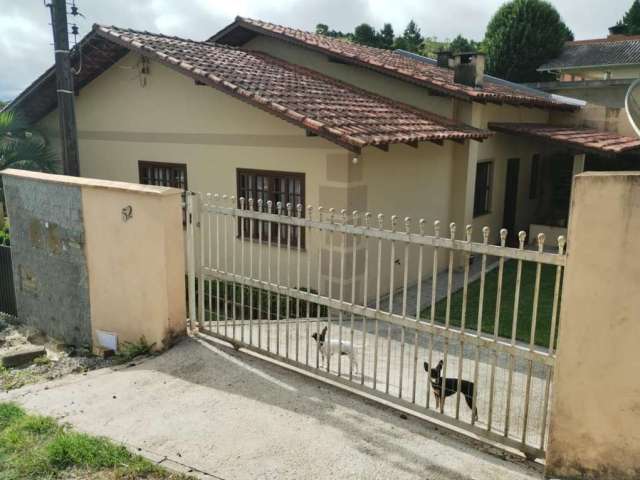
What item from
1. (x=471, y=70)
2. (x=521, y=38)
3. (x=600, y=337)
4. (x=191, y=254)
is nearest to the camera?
(x=600, y=337)

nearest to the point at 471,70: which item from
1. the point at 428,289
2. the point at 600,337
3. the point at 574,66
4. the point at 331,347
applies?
the point at 428,289

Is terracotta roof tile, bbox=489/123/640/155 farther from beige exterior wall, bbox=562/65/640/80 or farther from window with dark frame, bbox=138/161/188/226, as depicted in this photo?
beige exterior wall, bbox=562/65/640/80

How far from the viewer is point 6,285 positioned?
9.29 m

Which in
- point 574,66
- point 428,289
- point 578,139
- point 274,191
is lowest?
point 428,289

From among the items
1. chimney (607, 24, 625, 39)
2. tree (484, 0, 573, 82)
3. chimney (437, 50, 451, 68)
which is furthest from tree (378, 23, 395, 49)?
chimney (437, 50, 451, 68)

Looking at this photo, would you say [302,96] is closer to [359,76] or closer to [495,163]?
[359,76]

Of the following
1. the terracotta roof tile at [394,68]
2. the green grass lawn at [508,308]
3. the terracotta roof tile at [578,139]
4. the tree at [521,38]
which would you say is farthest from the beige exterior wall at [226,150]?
the tree at [521,38]

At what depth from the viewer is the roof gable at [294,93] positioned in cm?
834

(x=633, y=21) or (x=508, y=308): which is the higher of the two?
(x=633, y=21)

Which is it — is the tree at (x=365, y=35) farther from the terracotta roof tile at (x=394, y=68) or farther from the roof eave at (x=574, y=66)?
the terracotta roof tile at (x=394, y=68)

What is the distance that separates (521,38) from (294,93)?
27.3 metres

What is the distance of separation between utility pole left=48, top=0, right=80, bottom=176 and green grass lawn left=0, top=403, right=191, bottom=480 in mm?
6605

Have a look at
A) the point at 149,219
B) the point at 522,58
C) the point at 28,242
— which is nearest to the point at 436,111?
the point at 149,219

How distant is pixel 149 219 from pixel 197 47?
652cm
